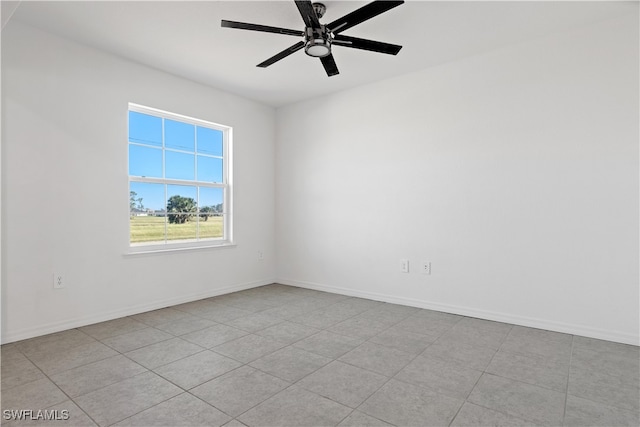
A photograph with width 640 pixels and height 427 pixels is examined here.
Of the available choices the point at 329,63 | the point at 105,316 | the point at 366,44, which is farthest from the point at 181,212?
the point at 366,44

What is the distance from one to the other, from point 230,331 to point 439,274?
7.05ft

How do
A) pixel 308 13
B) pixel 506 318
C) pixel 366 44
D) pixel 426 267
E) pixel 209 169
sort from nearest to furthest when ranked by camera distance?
1. pixel 308 13
2. pixel 366 44
3. pixel 506 318
4. pixel 426 267
5. pixel 209 169

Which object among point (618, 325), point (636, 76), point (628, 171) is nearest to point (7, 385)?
point (618, 325)

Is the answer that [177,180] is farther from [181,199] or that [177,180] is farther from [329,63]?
[329,63]

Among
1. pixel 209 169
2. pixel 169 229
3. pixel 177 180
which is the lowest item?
pixel 169 229

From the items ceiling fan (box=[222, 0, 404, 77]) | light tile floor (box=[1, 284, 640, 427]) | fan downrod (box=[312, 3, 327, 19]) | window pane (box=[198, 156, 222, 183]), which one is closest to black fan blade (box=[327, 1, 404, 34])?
ceiling fan (box=[222, 0, 404, 77])

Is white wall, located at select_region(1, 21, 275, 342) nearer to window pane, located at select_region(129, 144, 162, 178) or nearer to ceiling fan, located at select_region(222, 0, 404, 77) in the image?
window pane, located at select_region(129, 144, 162, 178)

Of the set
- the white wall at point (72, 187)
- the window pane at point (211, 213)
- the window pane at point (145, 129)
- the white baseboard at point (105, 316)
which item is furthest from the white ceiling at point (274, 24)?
the white baseboard at point (105, 316)

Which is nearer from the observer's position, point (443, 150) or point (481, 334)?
point (481, 334)

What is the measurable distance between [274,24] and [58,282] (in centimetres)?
285

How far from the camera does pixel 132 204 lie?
A: 3.54 metres

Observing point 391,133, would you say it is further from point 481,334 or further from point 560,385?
point 560,385

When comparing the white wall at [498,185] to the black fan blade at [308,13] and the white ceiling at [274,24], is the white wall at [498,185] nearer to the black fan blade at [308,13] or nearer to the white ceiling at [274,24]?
the white ceiling at [274,24]

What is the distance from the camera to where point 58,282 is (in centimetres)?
294
